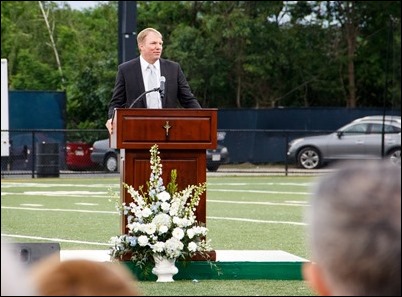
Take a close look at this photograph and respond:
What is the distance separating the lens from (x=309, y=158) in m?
35.8

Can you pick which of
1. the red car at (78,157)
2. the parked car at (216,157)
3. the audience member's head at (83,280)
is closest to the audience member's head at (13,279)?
the audience member's head at (83,280)

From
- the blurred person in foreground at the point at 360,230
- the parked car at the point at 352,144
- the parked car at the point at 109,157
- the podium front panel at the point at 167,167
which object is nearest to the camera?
the blurred person in foreground at the point at 360,230

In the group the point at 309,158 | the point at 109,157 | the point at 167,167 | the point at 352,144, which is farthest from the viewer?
the point at 309,158

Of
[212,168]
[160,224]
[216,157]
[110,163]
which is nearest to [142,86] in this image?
[160,224]

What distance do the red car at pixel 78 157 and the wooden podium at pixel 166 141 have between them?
78.6 ft

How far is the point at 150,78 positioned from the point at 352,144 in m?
25.7

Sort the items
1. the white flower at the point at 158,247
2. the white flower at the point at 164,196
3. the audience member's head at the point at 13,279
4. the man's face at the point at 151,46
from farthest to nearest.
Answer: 1. the man's face at the point at 151,46
2. the white flower at the point at 164,196
3. the white flower at the point at 158,247
4. the audience member's head at the point at 13,279

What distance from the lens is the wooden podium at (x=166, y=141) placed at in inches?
371

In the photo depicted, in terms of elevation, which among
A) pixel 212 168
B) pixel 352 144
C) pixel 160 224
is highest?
pixel 160 224

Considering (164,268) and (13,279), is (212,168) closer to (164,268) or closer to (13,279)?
(164,268)

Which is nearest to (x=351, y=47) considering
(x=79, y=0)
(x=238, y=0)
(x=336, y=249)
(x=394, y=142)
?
(x=238, y=0)

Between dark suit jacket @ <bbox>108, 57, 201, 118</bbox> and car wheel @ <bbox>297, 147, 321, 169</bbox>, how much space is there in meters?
25.6

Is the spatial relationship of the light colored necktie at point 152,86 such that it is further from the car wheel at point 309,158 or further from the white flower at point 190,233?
the car wheel at point 309,158

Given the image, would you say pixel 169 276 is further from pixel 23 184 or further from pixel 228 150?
pixel 228 150
